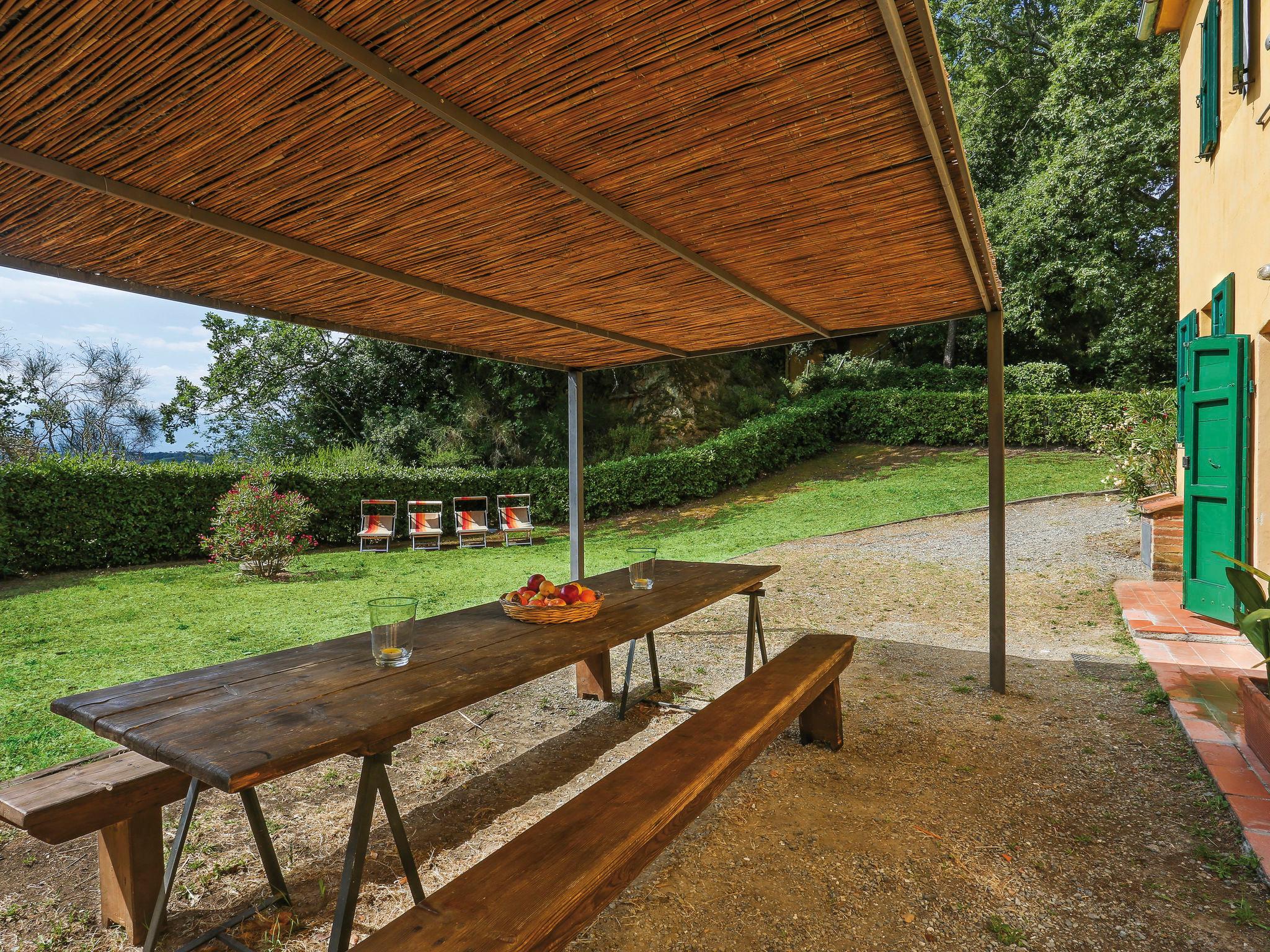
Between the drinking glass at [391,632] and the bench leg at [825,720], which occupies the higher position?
the drinking glass at [391,632]

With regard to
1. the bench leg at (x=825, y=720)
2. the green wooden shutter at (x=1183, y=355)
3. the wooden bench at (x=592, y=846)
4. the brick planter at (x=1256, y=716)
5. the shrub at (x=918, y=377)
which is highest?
the shrub at (x=918, y=377)

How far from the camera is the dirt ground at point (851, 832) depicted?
2.08m

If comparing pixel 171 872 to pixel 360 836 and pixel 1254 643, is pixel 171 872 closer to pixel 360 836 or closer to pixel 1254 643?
pixel 360 836

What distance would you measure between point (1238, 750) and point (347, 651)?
3839 mm

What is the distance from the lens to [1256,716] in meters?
2.84

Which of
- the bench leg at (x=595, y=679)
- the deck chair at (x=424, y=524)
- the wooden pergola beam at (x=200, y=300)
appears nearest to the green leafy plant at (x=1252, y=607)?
the bench leg at (x=595, y=679)

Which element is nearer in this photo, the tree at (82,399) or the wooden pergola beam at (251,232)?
the wooden pergola beam at (251,232)

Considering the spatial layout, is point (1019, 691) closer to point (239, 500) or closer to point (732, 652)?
point (732, 652)

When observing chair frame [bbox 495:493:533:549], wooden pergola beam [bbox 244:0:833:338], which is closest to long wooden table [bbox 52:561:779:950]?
wooden pergola beam [bbox 244:0:833:338]

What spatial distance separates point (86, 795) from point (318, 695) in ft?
2.01

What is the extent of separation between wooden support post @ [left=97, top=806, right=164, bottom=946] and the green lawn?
1.72 metres

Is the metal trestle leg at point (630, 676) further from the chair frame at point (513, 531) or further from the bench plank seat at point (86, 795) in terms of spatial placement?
the chair frame at point (513, 531)

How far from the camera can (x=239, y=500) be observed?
336 inches

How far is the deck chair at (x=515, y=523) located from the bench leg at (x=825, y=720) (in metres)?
8.22
